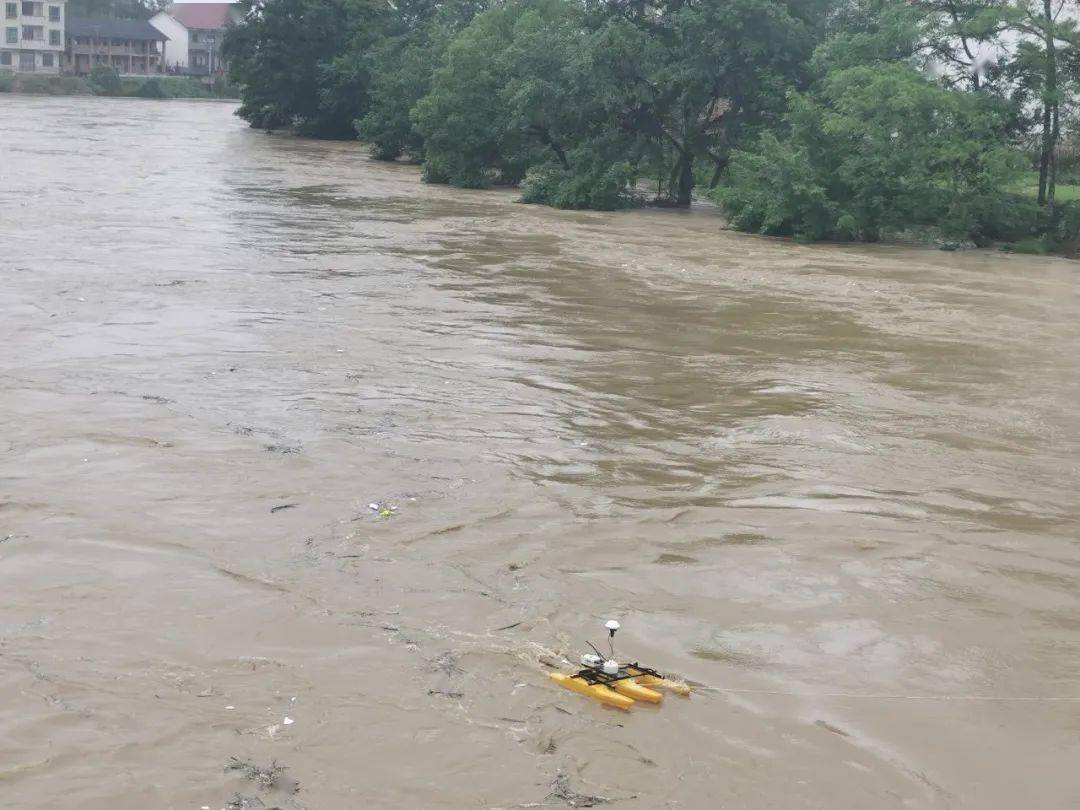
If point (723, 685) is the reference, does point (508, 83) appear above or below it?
above

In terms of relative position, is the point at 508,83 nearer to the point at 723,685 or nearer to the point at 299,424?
the point at 299,424

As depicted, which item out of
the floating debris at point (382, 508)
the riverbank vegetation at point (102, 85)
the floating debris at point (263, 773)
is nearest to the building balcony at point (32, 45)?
the riverbank vegetation at point (102, 85)

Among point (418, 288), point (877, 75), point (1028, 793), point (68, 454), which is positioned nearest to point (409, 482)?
point (68, 454)

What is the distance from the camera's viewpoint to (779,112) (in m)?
34.1

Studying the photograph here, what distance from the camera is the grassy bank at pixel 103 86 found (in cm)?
9419

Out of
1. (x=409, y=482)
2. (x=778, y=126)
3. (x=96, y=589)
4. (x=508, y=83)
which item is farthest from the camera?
(x=508, y=83)

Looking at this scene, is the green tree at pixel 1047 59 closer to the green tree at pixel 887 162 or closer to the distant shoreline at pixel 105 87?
the green tree at pixel 887 162

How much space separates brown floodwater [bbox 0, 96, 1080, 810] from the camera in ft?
19.9

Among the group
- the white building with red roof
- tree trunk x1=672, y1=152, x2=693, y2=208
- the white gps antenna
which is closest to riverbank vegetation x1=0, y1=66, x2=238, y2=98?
the white building with red roof

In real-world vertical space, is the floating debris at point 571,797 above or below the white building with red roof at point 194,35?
below

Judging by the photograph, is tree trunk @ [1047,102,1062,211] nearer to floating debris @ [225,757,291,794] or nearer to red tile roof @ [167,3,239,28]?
floating debris @ [225,757,291,794]

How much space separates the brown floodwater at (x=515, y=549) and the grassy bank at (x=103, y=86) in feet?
271

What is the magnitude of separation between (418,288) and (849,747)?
1386 cm

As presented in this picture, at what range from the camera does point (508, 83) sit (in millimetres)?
38562
